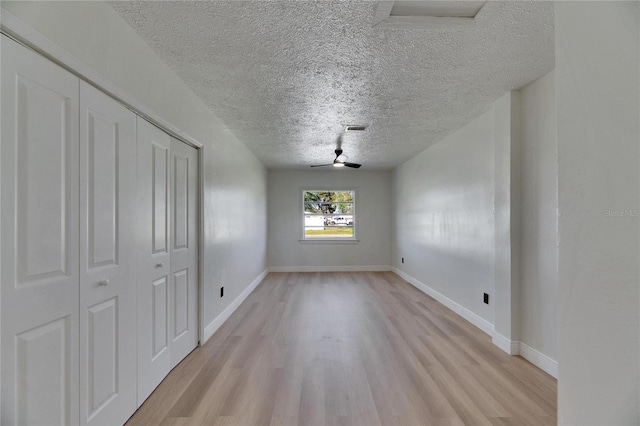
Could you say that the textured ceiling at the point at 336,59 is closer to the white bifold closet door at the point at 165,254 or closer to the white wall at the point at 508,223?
the white wall at the point at 508,223

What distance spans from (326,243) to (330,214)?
75 cm

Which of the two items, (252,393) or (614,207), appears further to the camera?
(252,393)

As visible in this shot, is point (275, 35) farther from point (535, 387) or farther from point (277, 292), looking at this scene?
point (277, 292)

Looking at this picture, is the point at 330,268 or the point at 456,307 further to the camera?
the point at 330,268

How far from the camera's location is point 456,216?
3.77m

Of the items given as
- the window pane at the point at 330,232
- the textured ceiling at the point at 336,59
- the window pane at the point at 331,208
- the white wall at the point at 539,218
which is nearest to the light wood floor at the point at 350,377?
the white wall at the point at 539,218

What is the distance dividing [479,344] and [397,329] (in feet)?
2.72

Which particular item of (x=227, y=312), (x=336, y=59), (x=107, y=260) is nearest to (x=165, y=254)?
(x=107, y=260)

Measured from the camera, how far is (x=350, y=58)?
202cm

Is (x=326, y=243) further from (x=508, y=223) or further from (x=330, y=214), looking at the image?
(x=508, y=223)

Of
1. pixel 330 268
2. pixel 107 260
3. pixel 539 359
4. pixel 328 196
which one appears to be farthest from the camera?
pixel 328 196

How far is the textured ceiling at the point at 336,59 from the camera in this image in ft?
5.25

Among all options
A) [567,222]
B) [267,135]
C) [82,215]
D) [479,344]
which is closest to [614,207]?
[567,222]

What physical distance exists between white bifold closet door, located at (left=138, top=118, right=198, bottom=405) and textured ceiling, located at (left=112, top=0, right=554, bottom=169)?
66cm
